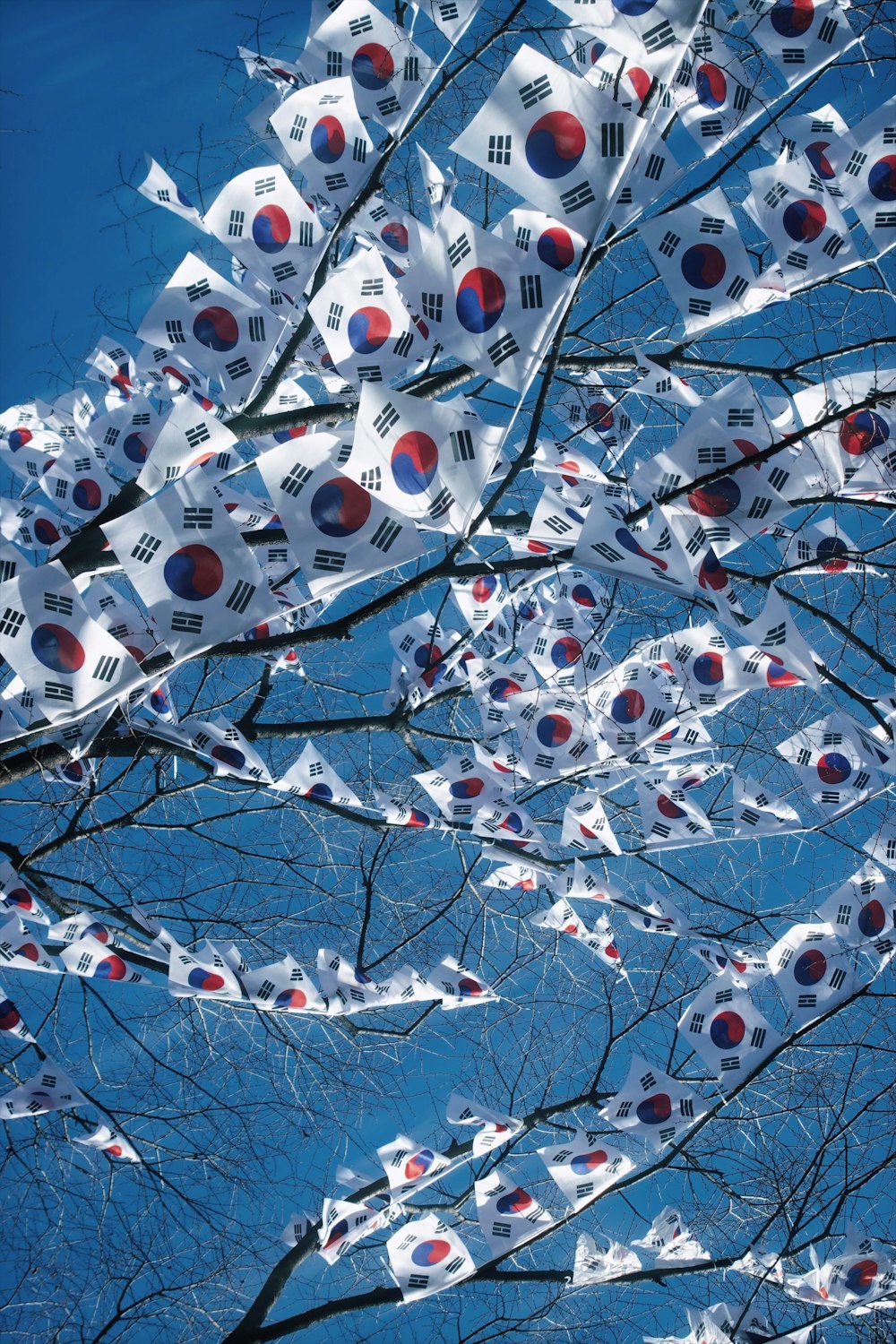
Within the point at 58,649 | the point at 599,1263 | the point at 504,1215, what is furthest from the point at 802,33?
the point at 599,1263

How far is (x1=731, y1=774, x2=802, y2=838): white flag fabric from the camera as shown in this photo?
4.80m

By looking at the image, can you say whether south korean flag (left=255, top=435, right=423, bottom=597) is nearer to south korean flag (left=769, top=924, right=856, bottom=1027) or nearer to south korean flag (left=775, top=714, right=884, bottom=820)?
south korean flag (left=775, top=714, right=884, bottom=820)

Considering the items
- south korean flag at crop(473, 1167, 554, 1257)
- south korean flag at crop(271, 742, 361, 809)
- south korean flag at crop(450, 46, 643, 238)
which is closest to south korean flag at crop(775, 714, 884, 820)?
south korean flag at crop(271, 742, 361, 809)

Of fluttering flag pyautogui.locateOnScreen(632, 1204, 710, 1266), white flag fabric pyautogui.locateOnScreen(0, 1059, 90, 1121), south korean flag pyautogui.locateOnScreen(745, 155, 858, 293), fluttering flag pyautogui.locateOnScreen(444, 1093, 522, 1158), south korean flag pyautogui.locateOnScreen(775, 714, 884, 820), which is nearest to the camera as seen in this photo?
south korean flag pyautogui.locateOnScreen(745, 155, 858, 293)

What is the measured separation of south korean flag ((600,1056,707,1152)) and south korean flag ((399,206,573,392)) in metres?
3.05

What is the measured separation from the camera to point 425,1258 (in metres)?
4.24

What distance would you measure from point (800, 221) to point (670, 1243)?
4.84 meters

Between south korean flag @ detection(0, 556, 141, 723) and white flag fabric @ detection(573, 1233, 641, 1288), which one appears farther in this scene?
white flag fabric @ detection(573, 1233, 641, 1288)

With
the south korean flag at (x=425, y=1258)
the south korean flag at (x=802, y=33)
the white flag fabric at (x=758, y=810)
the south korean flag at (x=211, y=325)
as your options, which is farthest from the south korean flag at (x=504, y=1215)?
the south korean flag at (x=802, y=33)

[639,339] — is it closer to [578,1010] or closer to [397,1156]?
[397,1156]

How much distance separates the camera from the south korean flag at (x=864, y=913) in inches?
174

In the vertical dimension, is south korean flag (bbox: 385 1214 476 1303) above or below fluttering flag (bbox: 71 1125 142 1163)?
below

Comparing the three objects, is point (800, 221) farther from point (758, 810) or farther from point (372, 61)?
point (758, 810)

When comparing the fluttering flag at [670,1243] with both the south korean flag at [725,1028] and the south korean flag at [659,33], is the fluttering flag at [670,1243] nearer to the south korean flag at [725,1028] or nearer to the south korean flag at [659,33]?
the south korean flag at [725,1028]
